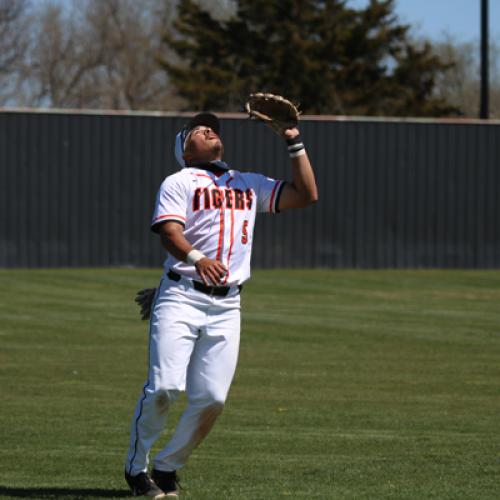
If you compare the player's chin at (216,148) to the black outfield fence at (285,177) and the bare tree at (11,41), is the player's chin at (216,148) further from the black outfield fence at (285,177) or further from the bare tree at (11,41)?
the bare tree at (11,41)

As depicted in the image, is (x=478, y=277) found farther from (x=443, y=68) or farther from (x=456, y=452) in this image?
(x=443, y=68)

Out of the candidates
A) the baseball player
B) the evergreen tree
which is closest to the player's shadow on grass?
the baseball player

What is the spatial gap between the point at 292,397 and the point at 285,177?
20395 mm

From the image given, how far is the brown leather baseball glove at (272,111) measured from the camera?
300 inches

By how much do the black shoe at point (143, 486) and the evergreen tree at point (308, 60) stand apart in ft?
157

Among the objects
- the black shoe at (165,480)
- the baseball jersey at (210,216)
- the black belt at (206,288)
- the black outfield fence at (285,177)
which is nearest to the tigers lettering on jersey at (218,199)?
the baseball jersey at (210,216)

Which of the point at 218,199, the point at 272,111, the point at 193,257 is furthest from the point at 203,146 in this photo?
the point at 193,257

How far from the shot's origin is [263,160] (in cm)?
3300

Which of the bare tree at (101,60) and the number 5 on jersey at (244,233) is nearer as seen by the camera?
the number 5 on jersey at (244,233)

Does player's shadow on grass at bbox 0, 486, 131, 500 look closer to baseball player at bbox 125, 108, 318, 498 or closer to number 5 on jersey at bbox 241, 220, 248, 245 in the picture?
baseball player at bbox 125, 108, 318, 498

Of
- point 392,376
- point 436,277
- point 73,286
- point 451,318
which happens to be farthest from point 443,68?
point 392,376

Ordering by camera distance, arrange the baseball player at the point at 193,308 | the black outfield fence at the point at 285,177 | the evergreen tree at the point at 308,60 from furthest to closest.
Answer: the evergreen tree at the point at 308,60
the black outfield fence at the point at 285,177
the baseball player at the point at 193,308

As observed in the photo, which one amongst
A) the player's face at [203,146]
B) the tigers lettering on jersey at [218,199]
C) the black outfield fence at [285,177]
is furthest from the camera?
the black outfield fence at [285,177]

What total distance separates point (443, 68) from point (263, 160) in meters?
26.3
